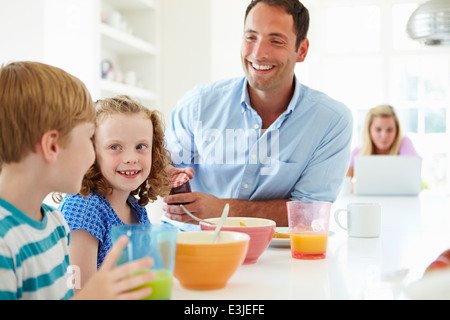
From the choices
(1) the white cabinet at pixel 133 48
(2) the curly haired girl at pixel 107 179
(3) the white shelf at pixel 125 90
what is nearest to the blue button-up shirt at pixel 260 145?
(2) the curly haired girl at pixel 107 179

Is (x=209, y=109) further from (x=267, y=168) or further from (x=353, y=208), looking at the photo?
(x=353, y=208)

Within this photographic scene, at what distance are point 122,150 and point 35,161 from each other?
493mm

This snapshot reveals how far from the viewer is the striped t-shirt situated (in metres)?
0.74

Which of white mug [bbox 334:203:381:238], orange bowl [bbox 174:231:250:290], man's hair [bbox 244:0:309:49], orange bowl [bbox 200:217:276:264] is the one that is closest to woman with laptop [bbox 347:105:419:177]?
man's hair [bbox 244:0:309:49]

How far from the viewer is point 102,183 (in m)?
1.32

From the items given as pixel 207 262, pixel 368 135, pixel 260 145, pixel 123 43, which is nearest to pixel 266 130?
pixel 260 145

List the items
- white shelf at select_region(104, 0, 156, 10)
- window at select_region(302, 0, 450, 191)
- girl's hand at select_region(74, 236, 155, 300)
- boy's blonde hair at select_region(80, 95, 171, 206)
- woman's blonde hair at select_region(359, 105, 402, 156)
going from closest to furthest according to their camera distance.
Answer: girl's hand at select_region(74, 236, 155, 300)
boy's blonde hair at select_region(80, 95, 171, 206)
woman's blonde hair at select_region(359, 105, 402, 156)
white shelf at select_region(104, 0, 156, 10)
window at select_region(302, 0, 450, 191)

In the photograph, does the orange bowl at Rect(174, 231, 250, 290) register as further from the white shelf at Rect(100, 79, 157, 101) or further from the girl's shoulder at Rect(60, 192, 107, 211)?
the white shelf at Rect(100, 79, 157, 101)

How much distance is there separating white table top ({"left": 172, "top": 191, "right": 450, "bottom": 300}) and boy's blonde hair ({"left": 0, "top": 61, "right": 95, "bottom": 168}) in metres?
0.34

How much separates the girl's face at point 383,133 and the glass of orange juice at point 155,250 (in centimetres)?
384

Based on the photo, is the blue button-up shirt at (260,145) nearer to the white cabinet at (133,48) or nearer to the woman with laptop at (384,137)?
the white cabinet at (133,48)

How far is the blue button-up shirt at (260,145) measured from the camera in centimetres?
186

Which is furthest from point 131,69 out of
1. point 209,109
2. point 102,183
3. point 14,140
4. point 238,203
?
point 14,140

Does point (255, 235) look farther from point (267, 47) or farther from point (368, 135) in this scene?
point (368, 135)
